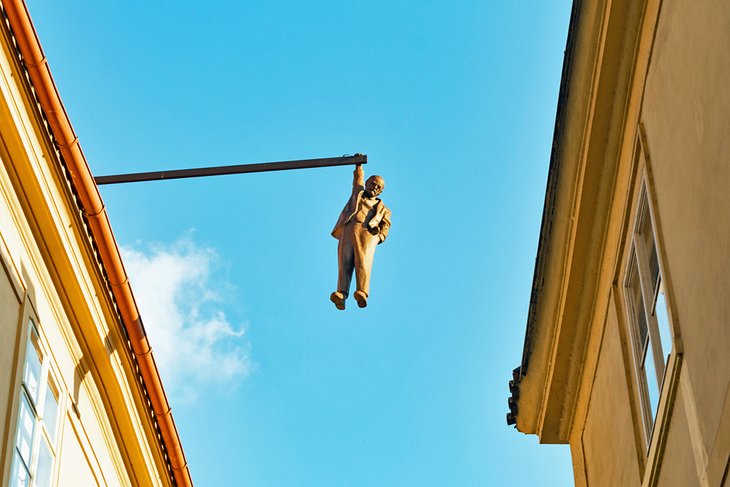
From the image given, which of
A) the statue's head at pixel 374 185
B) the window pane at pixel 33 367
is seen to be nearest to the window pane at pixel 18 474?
the window pane at pixel 33 367

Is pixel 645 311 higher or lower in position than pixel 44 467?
higher

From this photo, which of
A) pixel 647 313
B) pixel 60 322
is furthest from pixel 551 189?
pixel 60 322

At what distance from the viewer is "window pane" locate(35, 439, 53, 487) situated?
1109cm

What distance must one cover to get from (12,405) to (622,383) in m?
4.93

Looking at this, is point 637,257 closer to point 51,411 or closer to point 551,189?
point 551,189

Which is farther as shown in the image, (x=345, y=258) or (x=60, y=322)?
(x=60, y=322)

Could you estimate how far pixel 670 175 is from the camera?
8.75 m

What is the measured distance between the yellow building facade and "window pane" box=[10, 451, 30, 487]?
15.9 ft

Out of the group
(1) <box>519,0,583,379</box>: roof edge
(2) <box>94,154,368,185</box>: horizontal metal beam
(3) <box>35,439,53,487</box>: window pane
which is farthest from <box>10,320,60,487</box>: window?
(1) <box>519,0,583,379</box>: roof edge

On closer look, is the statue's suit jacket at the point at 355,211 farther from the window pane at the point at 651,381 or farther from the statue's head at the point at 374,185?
the window pane at the point at 651,381

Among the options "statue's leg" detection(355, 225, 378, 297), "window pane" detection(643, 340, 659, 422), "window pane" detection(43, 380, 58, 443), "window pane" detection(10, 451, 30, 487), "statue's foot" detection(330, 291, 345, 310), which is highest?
"statue's leg" detection(355, 225, 378, 297)

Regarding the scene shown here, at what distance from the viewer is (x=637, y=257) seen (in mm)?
10000

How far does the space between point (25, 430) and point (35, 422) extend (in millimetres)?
306

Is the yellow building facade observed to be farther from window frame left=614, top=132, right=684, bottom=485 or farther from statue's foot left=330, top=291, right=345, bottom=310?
statue's foot left=330, top=291, right=345, bottom=310
